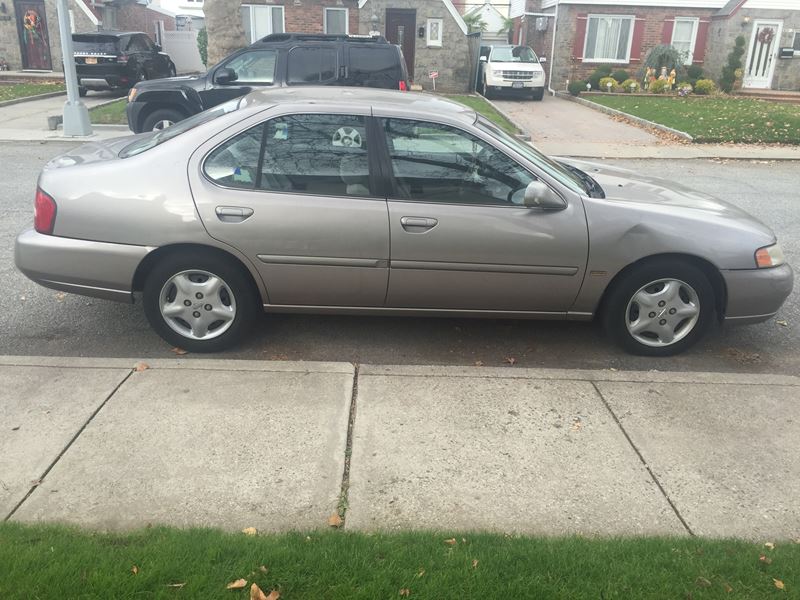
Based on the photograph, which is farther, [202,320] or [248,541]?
[202,320]

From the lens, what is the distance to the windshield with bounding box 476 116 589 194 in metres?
Answer: 4.69

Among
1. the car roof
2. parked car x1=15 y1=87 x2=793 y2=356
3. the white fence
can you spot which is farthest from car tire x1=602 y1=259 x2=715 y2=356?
the white fence

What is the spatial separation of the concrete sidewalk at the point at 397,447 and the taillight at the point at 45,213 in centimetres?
84

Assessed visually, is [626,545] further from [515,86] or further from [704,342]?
[515,86]

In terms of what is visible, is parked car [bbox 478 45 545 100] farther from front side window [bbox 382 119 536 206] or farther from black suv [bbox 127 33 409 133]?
front side window [bbox 382 119 536 206]

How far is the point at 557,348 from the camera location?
→ 201 inches

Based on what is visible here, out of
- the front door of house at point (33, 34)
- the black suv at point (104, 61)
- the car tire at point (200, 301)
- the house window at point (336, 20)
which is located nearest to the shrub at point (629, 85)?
the house window at point (336, 20)

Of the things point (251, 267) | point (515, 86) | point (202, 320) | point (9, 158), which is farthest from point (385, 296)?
point (515, 86)

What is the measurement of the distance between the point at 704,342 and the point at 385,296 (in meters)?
2.42

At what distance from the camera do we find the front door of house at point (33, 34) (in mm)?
26938

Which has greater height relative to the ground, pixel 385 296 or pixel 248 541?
pixel 385 296

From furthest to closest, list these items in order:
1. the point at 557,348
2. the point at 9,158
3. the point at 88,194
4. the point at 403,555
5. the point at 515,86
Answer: the point at 515,86
the point at 9,158
the point at 557,348
the point at 88,194
the point at 403,555

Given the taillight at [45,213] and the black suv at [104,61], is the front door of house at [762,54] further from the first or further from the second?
the taillight at [45,213]

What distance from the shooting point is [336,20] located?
90.2 ft
